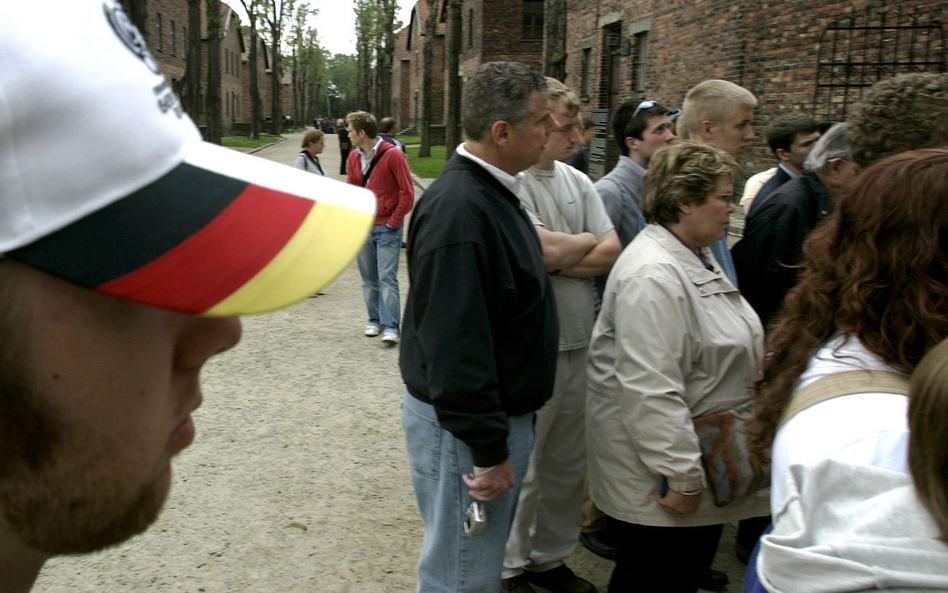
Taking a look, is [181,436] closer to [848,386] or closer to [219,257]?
[219,257]

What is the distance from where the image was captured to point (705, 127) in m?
4.35

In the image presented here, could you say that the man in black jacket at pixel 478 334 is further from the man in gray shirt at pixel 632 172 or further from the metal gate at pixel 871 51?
the metal gate at pixel 871 51

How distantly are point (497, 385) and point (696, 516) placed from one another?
908 mm

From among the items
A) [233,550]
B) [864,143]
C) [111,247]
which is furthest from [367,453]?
[111,247]

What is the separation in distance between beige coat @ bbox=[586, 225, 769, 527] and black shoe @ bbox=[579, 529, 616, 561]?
114 centimetres

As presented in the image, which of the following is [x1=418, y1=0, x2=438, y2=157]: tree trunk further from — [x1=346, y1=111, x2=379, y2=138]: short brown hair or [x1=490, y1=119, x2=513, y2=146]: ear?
[x1=490, y1=119, x2=513, y2=146]: ear

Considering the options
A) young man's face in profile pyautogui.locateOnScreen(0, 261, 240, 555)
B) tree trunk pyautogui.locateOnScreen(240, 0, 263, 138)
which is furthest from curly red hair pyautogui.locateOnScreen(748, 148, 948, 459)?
tree trunk pyautogui.locateOnScreen(240, 0, 263, 138)

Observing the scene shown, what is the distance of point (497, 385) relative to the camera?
105 inches

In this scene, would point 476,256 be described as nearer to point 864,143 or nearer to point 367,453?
point 864,143

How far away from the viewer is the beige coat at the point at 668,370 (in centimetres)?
284

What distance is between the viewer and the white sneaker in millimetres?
7519

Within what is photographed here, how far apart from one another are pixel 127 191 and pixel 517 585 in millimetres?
3410

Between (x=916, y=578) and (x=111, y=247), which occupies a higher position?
(x=111, y=247)

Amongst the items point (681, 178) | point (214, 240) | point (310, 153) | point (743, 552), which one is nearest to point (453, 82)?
point (310, 153)
